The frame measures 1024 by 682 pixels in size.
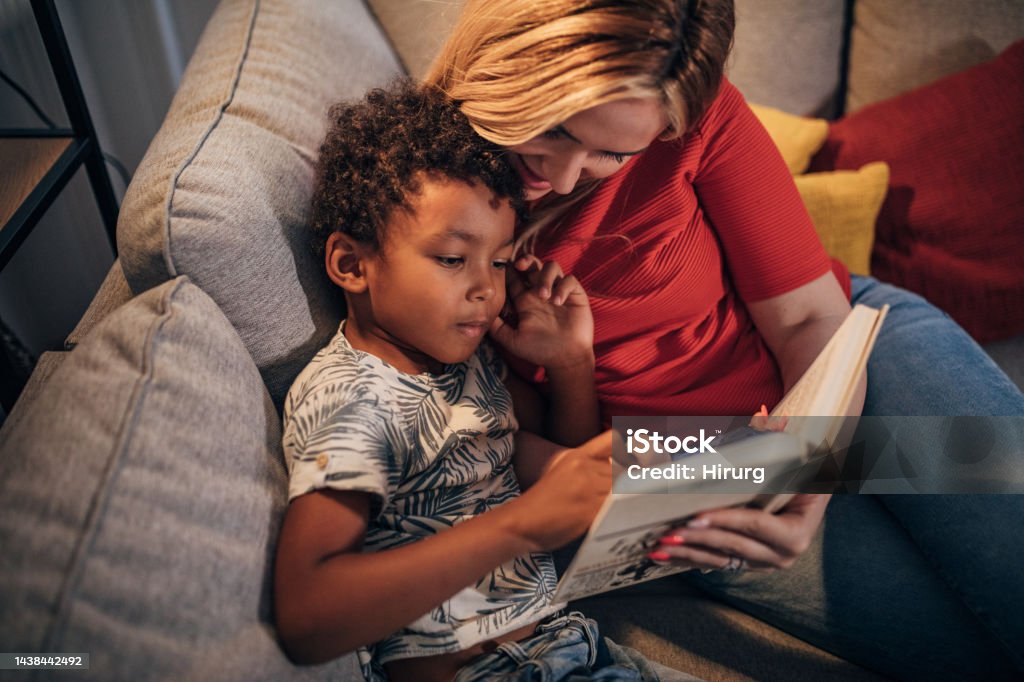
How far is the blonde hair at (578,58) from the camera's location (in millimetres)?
771

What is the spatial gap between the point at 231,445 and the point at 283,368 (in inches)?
8.7

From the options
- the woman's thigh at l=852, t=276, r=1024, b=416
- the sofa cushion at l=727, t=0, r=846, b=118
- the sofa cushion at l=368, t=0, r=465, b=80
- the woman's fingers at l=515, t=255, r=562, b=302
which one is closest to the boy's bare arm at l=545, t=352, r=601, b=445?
the woman's fingers at l=515, t=255, r=562, b=302

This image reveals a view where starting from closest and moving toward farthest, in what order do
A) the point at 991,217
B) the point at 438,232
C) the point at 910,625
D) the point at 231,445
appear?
the point at 231,445, the point at 438,232, the point at 910,625, the point at 991,217

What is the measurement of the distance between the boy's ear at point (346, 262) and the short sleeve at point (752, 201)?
546 millimetres

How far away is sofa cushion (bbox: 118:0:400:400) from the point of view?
0.85 m

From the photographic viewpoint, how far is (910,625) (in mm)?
1021

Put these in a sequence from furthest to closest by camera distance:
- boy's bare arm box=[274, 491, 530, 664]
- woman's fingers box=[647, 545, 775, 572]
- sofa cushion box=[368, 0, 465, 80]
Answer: sofa cushion box=[368, 0, 465, 80]
woman's fingers box=[647, 545, 775, 572]
boy's bare arm box=[274, 491, 530, 664]

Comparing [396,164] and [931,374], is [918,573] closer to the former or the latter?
[931,374]

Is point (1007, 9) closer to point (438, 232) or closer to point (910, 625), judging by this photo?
point (910, 625)

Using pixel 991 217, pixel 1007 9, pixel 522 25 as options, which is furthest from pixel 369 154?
pixel 1007 9

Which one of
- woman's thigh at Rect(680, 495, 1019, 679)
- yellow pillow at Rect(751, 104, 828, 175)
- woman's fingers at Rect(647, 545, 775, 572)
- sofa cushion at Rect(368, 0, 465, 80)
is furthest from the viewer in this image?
yellow pillow at Rect(751, 104, 828, 175)

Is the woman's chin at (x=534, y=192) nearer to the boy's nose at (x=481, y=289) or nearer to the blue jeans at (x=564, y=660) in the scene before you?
the boy's nose at (x=481, y=289)

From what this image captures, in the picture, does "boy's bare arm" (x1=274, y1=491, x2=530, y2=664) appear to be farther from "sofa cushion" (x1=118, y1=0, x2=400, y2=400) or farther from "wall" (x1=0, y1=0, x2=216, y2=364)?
"wall" (x1=0, y1=0, x2=216, y2=364)

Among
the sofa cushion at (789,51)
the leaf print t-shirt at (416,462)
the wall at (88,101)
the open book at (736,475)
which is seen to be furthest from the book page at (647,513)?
the wall at (88,101)
